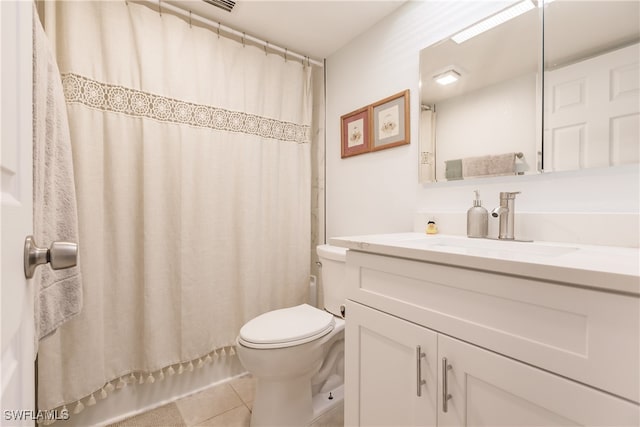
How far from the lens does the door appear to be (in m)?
0.35

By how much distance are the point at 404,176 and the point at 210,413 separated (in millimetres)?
1539

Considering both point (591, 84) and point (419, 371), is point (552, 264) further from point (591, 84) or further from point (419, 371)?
point (591, 84)

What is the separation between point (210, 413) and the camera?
142 cm

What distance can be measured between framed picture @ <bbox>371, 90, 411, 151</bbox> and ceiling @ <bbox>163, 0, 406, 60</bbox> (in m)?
0.48

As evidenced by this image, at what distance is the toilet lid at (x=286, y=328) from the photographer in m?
1.17

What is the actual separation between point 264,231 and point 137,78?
3.28 ft

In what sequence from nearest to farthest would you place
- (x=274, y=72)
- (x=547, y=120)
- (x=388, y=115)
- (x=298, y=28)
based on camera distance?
(x=547, y=120), (x=388, y=115), (x=298, y=28), (x=274, y=72)

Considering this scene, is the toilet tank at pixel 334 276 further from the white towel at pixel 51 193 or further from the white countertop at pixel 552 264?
the white towel at pixel 51 193

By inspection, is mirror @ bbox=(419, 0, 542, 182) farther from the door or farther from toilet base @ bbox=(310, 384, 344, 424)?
the door

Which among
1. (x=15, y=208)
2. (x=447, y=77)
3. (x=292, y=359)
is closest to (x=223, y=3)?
(x=447, y=77)

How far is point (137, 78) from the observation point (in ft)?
4.49

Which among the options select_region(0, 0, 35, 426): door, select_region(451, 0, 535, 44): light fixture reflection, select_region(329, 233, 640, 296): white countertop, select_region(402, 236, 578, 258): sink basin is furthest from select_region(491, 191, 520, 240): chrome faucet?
select_region(0, 0, 35, 426): door

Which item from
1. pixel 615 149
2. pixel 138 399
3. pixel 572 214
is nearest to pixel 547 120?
pixel 615 149

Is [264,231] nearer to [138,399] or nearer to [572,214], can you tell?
[138,399]
